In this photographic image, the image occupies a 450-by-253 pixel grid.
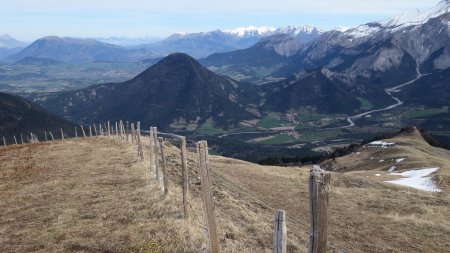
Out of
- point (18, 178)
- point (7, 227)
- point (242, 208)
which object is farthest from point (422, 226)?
point (18, 178)

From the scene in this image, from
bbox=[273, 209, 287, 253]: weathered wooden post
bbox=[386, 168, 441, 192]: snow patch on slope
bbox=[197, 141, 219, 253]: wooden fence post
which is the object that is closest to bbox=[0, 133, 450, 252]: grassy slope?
bbox=[197, 141, 219, 253]: wooden fence post

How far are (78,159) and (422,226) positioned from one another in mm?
26153

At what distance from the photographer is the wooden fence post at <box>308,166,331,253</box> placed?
8664mm

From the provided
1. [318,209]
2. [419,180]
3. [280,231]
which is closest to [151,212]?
[280,231]

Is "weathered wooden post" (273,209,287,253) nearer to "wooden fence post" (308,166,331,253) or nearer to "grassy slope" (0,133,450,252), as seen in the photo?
"wooden fence post" (308,166,331,253)

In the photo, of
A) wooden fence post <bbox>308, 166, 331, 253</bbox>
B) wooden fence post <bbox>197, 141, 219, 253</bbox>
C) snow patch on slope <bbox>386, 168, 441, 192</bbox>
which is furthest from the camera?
snow patch on slope <bbox>386, 168, 441, 192</bbox>

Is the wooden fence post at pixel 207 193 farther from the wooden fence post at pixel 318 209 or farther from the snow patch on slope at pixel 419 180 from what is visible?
the snow patch on slope at pixel 419 180

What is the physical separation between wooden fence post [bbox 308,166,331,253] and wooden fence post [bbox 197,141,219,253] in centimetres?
495

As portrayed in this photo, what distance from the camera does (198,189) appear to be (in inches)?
957

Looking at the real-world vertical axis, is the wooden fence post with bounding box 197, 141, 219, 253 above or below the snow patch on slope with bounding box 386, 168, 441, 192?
above

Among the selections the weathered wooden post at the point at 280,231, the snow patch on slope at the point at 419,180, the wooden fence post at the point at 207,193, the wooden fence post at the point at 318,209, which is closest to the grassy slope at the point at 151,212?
the wooden fence post at the point at 207,193

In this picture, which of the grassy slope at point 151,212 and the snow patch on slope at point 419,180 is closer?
the grassy slope at point 151,212

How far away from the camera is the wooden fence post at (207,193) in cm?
1333

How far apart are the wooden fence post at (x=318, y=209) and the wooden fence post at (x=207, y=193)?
4.95 meters
